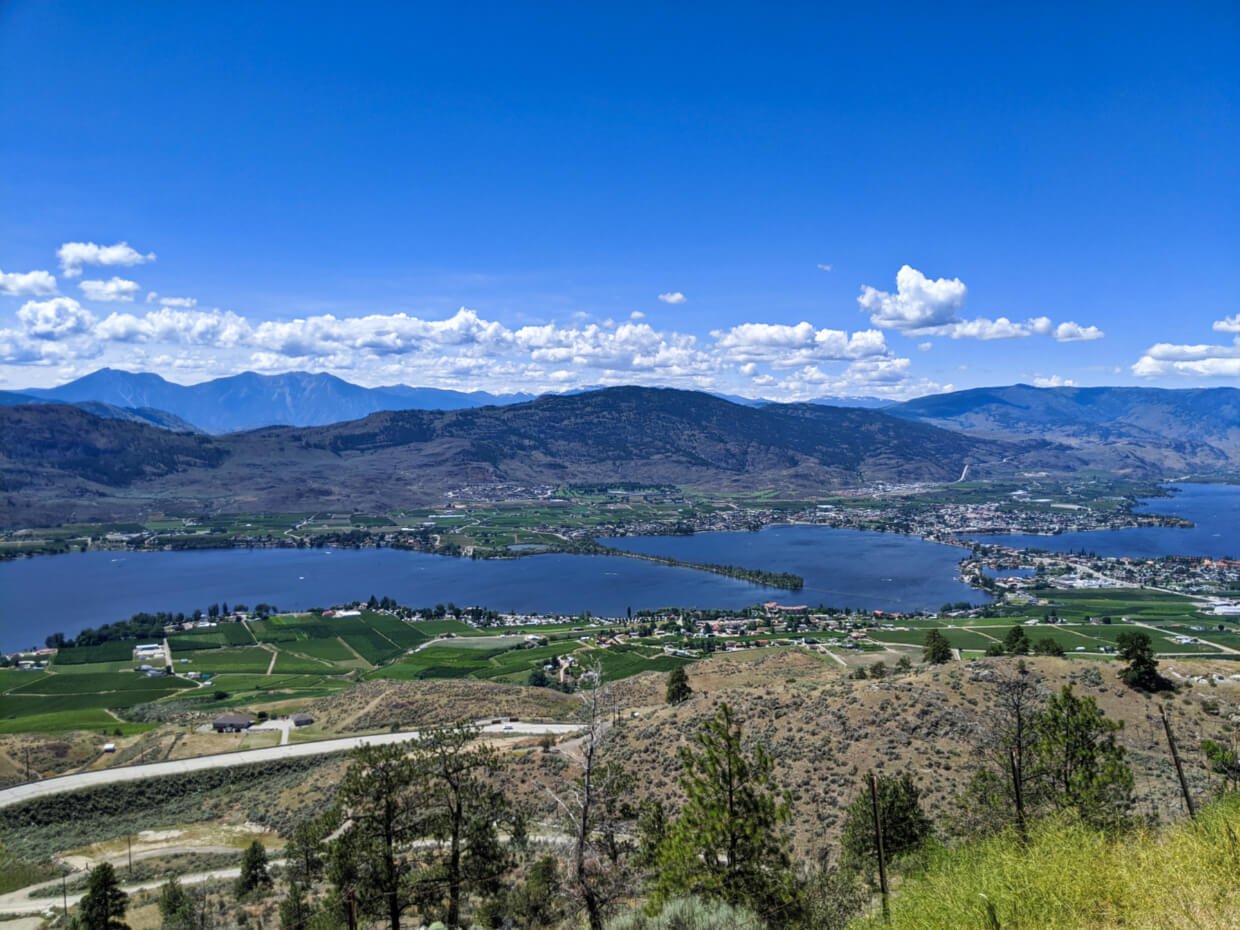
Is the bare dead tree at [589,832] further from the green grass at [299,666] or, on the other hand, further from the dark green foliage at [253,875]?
the green grass at [299,666]

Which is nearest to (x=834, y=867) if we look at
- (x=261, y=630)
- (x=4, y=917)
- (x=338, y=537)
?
(x=4, y=917)

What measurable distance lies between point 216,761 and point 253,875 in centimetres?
2115

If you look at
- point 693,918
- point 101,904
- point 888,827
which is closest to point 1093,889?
point 693,918

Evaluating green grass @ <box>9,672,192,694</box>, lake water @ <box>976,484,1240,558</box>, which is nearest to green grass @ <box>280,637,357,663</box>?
green grass @ <box>9,672,192,694</box>

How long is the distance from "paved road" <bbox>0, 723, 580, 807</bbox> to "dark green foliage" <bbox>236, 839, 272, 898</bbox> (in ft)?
39.4

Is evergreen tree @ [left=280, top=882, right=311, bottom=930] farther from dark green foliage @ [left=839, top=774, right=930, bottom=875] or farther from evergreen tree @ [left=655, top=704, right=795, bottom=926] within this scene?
dark green foliage @ [left=839, top=774, right=930, bottom=875]

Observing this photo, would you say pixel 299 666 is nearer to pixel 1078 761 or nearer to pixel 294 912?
pixel 294 912

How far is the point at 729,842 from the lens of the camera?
12.0 metres

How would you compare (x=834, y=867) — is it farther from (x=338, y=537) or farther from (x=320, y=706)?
(x=338, y=537)

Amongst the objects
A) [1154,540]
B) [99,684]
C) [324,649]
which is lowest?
[324,649]

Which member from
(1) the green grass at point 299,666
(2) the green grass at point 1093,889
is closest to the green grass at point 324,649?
(1) the green grass at point 299,666

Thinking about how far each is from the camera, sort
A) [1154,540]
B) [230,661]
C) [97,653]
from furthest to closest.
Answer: [1154,540] < [97,653] < [230,661]

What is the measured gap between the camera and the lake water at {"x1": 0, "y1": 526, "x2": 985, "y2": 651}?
98.9m

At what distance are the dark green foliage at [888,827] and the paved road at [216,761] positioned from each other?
76.6 feet
